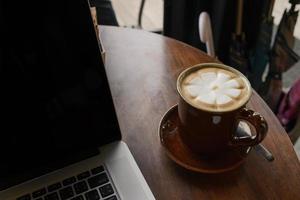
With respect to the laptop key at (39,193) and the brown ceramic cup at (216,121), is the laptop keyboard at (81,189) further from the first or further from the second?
the brown ceramic cup at (216,121)

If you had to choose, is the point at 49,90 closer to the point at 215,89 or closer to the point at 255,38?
the point at 215,89

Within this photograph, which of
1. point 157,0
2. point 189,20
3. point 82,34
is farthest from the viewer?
point 157,0

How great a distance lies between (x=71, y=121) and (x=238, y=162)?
25cm

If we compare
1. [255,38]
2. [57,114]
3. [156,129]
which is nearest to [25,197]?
[57,114]

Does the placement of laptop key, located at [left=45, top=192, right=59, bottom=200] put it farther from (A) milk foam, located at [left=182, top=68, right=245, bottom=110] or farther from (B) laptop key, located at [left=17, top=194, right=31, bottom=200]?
(A) milk foam, located at [left=182, top=68, right=245, bottom=110]

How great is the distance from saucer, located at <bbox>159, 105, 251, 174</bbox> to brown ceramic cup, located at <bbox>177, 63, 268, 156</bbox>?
1 cm

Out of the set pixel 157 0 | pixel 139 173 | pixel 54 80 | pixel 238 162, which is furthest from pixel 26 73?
pixel 157 0

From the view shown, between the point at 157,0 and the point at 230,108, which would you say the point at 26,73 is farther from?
the point at 157,0

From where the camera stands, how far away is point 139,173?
472 millimetres

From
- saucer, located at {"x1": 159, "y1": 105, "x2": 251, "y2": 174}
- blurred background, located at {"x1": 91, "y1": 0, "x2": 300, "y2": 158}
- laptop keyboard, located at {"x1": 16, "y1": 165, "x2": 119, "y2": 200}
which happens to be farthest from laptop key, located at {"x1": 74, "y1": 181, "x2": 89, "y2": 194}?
blurred background, located at {"x1": 91, "y1": 0, "x2": 300, "y2": 158}

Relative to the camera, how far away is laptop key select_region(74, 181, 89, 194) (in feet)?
1.49

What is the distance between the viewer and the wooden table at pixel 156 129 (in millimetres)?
481

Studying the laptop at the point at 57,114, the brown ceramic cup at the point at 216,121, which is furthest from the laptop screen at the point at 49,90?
the brown ceramic cup at the point at 216,121

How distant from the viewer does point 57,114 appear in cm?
46
